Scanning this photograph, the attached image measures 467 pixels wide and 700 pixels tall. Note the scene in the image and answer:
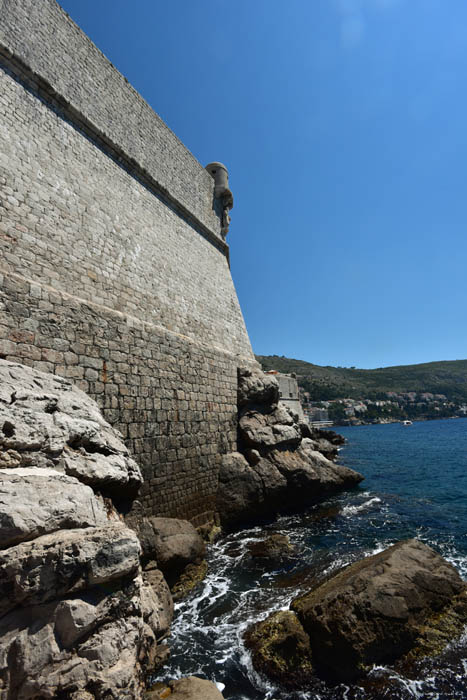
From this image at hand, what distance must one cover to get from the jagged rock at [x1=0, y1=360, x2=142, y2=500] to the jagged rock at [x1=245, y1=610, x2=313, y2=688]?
2.64m

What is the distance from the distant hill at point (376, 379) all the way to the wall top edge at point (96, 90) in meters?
77.2

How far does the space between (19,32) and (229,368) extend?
9839mm

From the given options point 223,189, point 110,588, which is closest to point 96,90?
point 223,189

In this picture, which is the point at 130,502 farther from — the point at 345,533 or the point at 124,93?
the point at 124,93

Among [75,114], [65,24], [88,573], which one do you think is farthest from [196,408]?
[65,24]

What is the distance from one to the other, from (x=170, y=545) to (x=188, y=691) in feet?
9.32

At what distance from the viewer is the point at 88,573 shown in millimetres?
2738

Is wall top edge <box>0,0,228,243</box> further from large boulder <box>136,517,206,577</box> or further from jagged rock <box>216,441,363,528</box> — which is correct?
large boulder <box>136,517,206,577</box>

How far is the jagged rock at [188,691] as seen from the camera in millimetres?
3360

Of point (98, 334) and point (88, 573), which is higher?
point (98, 334)

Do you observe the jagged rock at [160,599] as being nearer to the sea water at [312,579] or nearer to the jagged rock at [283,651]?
the sea water at [312,579]

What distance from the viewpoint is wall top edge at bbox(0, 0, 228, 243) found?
7871 mm

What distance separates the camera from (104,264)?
812 cm

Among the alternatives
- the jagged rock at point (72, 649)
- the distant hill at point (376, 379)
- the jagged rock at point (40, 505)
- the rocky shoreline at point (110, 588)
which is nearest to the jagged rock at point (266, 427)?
the rocky shoreline at point (110, 588)
